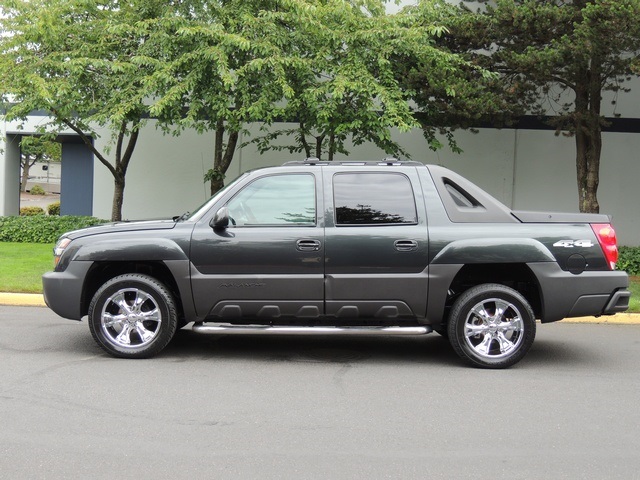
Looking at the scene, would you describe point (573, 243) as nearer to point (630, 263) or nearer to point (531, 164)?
point (630, 263)

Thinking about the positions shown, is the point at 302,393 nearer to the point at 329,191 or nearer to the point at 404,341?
the point at 329,191

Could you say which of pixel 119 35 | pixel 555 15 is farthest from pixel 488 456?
pixel 119 35

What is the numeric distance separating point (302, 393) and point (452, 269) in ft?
6.18

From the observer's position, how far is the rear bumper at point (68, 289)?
22.7 feet

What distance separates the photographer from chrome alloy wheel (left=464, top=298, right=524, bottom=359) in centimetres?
673

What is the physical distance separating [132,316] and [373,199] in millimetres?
2559

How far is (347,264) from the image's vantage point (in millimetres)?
6727

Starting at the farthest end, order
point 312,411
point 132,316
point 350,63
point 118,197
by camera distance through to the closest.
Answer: point 118,197 → point 350,63 → point 132,316 → point 312,411

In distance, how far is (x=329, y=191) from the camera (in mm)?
6949

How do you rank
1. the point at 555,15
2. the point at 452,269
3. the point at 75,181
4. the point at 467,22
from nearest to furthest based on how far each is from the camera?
the point at 452,269 → the point at 555,15 → the point at 467,22 → the point at 75,181

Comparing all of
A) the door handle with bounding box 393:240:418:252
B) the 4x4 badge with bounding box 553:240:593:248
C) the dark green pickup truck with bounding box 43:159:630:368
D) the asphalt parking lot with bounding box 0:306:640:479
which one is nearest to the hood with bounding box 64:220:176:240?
the dark green pickup truck with bounding box 43:159:630:368

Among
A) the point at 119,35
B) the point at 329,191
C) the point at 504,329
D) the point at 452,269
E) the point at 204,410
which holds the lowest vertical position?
the point at 204,410

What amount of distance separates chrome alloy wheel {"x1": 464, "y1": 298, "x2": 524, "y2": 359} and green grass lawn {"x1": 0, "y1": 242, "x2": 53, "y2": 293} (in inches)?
271

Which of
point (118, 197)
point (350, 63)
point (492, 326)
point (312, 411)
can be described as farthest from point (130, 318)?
point (118, 197)
